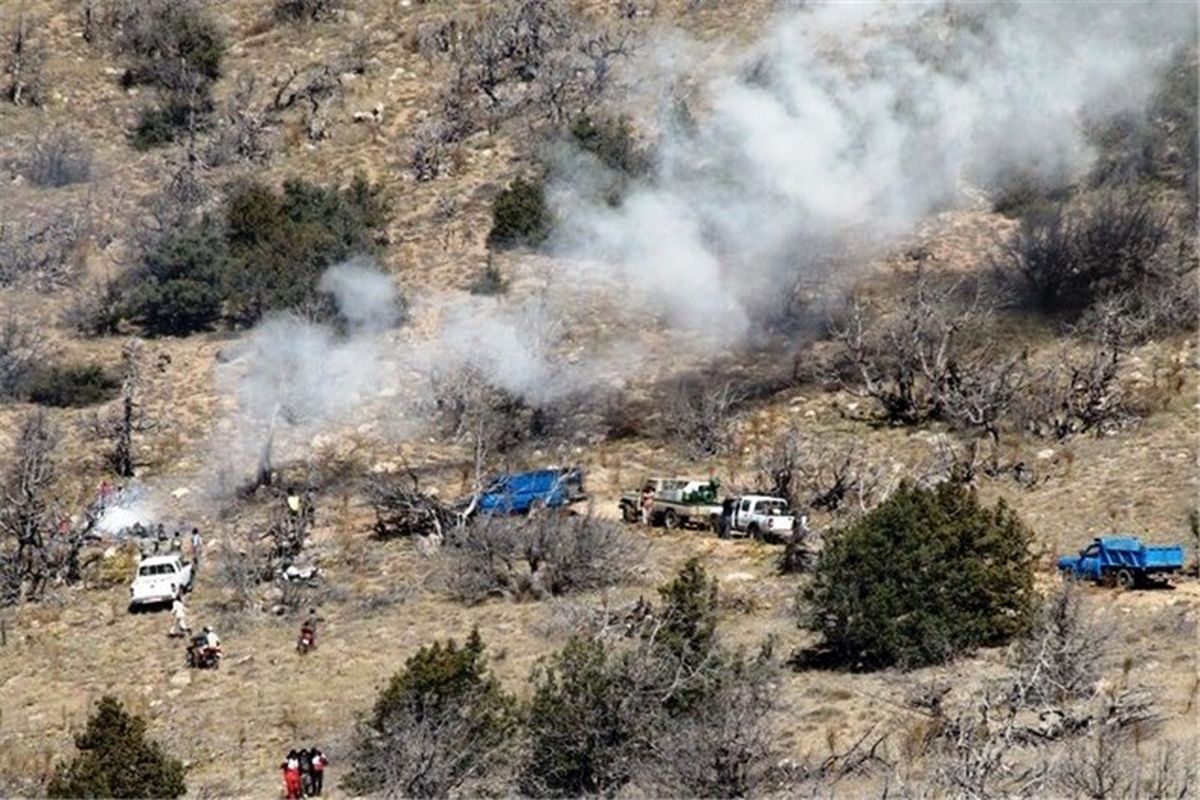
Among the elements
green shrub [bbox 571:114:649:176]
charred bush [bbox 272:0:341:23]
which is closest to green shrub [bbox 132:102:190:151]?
charred bush [bbox 272:0:341:23]

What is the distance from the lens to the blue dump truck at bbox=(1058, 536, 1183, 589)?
2648 centimetres

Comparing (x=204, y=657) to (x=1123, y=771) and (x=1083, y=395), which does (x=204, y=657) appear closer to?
(x=1123, y=771)

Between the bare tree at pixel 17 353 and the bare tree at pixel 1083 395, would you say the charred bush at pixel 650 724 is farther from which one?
the bare tree at pixel 17 353

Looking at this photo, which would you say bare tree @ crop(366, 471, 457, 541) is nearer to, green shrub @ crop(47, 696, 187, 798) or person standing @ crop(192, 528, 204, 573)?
person standing @ crop(192, 528, 204, 573)

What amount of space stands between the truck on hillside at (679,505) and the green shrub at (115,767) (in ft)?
42.6

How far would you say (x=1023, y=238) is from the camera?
132 feet

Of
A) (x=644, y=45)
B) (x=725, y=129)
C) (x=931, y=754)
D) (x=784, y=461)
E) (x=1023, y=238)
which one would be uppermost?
(x=644, y=45)

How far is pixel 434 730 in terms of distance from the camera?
21062mm

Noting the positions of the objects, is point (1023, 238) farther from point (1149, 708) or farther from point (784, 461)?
point (1149, 708)

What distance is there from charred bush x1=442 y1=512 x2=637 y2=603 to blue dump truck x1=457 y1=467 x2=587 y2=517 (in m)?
1.47

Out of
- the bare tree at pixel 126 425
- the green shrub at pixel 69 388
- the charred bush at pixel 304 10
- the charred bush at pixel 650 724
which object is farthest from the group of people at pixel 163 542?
the charred bush at pixel 304 10

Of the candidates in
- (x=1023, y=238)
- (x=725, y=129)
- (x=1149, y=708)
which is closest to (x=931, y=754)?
(x=1149, y=708)

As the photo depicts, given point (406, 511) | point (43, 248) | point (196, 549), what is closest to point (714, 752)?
point (406, 511)

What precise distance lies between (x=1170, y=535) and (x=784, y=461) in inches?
284
